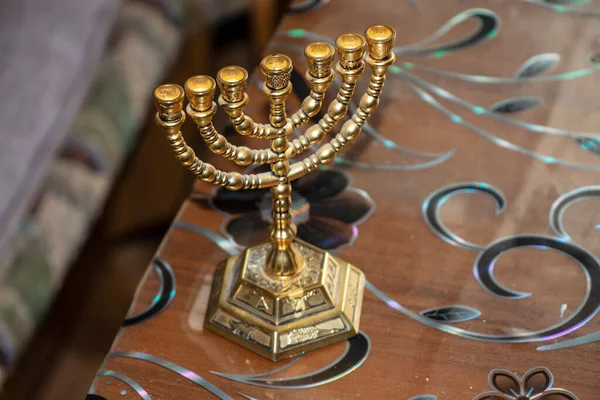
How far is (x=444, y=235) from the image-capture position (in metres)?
0.89

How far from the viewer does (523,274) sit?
2.75 feet

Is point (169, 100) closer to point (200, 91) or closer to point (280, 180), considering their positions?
point (200, 91)

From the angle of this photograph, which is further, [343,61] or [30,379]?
[30,379]

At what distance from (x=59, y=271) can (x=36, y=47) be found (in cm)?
53

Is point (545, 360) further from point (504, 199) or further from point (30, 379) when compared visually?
point (30, 379)

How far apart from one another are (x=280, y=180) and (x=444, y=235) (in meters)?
0.27

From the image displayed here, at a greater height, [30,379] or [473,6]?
[473,6]

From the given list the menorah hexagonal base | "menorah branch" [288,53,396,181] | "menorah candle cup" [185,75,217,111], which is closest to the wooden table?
the menorah hexagonal base

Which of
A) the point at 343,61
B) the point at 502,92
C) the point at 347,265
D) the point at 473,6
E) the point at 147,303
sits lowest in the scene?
the point at 147,303

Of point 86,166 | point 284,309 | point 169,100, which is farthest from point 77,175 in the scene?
point 169,100

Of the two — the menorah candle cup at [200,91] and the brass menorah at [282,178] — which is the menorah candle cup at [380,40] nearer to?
the brass menorah at [282,178]

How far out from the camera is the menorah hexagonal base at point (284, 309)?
774 mm

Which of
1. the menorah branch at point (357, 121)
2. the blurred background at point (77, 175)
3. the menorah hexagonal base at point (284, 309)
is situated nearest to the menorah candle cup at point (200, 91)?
the menorah branch at point (357, 121)

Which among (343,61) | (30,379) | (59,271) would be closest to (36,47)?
(59,271)
